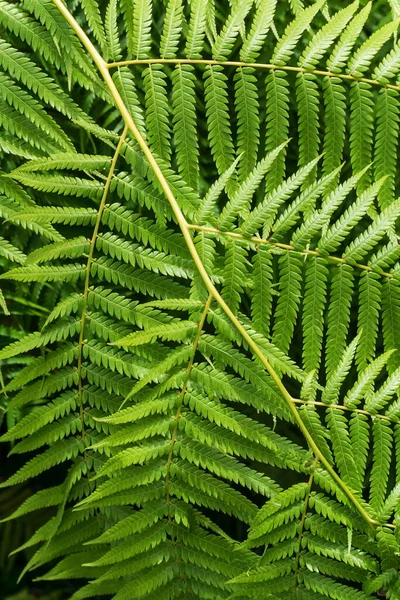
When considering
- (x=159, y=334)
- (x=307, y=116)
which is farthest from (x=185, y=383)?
(x=307, y=116)

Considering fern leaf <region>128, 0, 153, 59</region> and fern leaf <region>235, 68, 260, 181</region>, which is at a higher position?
fern leaf <region>128, 0, 153, 59</region>

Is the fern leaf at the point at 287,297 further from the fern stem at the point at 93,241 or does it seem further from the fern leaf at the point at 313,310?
the fern stem at the point at 93,241

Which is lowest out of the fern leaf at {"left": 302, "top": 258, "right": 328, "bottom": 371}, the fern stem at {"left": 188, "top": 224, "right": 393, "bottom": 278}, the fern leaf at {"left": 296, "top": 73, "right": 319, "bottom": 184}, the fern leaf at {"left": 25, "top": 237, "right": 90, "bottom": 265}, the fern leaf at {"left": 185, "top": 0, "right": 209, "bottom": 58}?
the fern leaf at {"left": 25, "top": 237, "right": 90, "bottom": 265}

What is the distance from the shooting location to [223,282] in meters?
1.09

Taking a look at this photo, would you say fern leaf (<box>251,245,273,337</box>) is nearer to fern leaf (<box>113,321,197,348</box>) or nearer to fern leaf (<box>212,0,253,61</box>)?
fern leaf (<box>113,321,197,348</box>)

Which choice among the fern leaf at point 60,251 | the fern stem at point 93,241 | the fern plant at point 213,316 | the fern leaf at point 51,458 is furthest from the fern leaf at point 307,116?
the fern leaf at point 51,458

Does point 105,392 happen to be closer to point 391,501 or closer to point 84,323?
point 84,323

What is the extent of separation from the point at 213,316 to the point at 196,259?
0.33 feet

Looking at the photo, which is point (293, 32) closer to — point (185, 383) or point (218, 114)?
point (218, 114)

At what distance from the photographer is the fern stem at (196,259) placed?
3.49ft

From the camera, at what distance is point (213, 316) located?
109 cm

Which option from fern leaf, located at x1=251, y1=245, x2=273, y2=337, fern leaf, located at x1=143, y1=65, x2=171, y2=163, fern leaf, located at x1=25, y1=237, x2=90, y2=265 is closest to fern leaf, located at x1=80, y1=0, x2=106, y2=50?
fern leaf, located at x1=143, y1=65, x2=171, y2=163

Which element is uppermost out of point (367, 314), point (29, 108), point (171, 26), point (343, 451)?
point (171, 26)

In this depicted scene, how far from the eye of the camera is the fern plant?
1.07 meters
